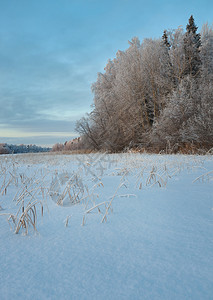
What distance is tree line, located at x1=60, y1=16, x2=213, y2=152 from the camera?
32.8ft

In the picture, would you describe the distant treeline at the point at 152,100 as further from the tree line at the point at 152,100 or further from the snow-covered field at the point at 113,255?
the snow-covered field at the point at 113,255

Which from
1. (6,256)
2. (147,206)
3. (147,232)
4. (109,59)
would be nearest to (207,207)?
(147,206)

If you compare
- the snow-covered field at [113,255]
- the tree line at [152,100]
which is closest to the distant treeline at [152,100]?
the tree line at [152,100]

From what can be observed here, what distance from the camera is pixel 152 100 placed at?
13.4 meters

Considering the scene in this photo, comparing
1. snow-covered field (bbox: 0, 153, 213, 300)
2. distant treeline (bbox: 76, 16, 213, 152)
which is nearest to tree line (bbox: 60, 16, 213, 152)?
distant treeline (bbox: 76, 16, 213, 152)

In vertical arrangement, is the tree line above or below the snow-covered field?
above

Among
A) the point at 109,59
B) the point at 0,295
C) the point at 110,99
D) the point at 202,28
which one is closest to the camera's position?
the point at 0,295

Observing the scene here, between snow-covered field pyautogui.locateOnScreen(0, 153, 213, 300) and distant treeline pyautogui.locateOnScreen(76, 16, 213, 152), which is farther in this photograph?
distant treeline pyautogui.locateOnScreen(76, 16, 213, 152)

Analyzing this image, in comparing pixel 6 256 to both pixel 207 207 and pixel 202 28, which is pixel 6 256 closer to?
pixel 207 207

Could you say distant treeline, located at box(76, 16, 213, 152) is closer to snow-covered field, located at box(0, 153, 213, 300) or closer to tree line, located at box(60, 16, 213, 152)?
tree line, located at box(60, 16, 213, 152)

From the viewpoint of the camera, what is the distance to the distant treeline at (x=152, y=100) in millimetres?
9992

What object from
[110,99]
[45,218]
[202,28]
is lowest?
[45,218]

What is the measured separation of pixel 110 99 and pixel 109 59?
8.94m

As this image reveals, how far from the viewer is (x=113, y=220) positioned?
126cm
